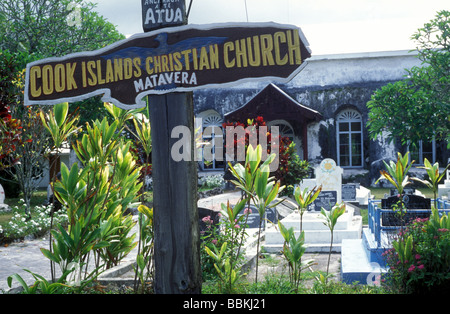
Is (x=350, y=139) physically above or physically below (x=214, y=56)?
below

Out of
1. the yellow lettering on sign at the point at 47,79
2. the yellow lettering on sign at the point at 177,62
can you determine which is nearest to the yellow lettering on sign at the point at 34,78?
the yellow lettering on sign at the point at 47,79

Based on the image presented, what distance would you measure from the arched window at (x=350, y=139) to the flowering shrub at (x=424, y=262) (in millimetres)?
17984

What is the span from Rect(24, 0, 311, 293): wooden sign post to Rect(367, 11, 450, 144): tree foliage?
1014cm

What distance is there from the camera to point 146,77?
3648 mm

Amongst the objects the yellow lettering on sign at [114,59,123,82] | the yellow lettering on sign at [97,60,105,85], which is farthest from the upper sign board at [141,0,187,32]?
the yellow lettering on sign at [97,60,105,85]

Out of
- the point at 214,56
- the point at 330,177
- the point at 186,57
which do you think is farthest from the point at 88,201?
the point at 330,177

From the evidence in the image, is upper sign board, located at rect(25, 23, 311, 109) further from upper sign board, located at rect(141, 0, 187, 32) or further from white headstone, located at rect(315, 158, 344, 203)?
white headstone, located at rect(315, 158, 344, 203)

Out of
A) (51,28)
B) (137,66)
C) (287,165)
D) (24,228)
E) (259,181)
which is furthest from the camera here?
(51,28)

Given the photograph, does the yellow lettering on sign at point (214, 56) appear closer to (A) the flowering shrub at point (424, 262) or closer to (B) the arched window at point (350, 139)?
(A) the flowering shrub at point (424, 262)

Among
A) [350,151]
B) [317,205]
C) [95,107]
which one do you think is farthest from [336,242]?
[350,151]

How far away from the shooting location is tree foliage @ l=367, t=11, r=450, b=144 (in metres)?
12.8

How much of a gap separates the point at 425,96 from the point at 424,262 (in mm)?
9469

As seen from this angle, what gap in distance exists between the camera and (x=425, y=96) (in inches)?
511

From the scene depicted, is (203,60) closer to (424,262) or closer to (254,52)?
(254,52)
